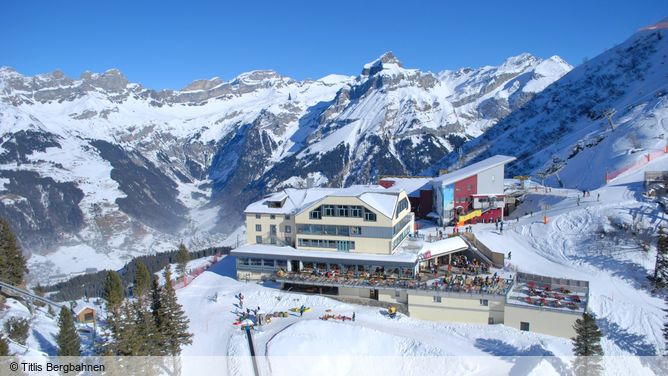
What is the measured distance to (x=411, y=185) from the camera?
8088cm

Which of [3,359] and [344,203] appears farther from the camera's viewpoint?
[344,203]

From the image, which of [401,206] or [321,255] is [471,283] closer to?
[401,206]

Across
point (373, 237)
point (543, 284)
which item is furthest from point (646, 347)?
point (373, 237)

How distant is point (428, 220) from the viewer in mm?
73375

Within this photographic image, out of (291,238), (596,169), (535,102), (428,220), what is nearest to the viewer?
(291,238)

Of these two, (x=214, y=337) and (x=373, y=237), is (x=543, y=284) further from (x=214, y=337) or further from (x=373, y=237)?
(x=214, y=337)

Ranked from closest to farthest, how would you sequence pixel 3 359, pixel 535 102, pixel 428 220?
pixel 3 359, pixel 428 220, pixel 535 102

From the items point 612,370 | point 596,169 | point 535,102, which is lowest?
point 612,370

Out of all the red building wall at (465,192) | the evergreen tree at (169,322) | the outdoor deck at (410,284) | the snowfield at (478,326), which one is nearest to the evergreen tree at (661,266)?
the snowfield at (478,326)

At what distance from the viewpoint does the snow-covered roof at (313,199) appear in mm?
53584

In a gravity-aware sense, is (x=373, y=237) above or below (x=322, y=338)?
above

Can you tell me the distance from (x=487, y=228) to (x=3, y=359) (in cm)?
5238

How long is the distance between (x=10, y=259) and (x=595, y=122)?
117 metres

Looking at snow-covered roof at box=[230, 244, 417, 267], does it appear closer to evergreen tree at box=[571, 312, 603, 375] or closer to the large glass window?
the large glass window
